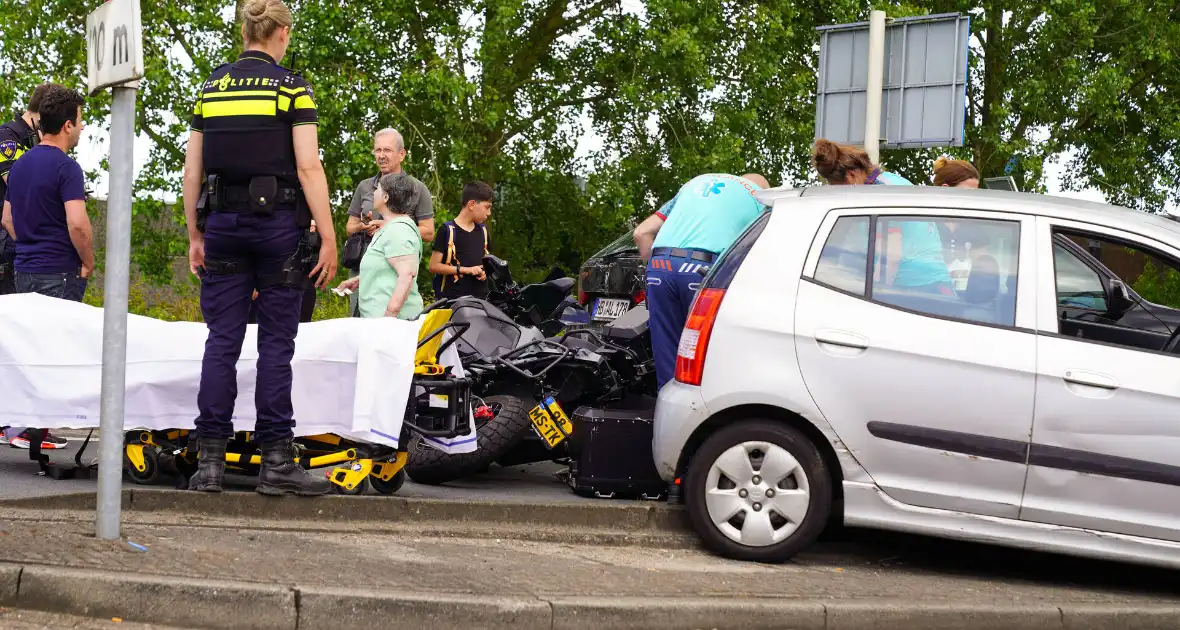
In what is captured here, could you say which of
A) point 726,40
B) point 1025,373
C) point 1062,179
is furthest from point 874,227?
point 1062,179

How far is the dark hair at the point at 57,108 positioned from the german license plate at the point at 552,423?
2976 mm

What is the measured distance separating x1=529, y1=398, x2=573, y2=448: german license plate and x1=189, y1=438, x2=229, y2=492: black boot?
1.73m

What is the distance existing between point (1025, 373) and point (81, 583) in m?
3.70

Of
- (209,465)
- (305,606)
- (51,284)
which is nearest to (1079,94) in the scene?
(51,284)

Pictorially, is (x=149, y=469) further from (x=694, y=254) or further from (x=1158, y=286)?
(x=1158, y=286)

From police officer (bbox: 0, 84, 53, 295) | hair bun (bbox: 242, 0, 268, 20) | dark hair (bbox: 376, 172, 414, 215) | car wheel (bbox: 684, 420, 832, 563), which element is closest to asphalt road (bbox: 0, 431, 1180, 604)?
car wheel (bbox: 684, 420, 832, 563)

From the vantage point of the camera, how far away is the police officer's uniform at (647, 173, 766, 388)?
23.9 ft

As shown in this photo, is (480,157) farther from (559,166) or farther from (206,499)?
(206,499)

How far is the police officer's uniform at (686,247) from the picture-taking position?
7.29 metres

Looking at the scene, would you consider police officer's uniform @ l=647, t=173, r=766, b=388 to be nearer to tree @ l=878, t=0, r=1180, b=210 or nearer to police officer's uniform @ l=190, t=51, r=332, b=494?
police officer's uniform @ l=190, t=51, r=332, b=494

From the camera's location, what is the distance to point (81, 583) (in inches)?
182

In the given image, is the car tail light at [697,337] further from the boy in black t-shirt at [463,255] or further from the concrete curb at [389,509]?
the boy in black t-shirt at [463,255]

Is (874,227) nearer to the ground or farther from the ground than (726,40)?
nearer to the ground

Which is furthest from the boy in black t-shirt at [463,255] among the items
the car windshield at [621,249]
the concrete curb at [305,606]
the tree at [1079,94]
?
the tree at [1079,94]
